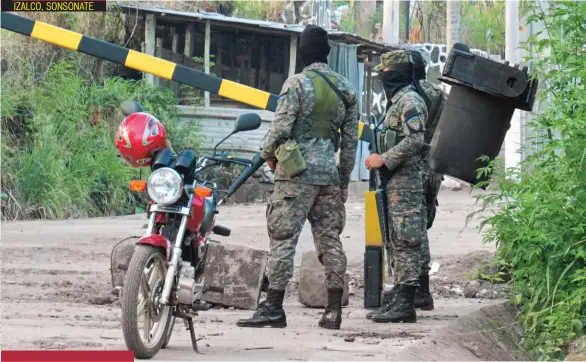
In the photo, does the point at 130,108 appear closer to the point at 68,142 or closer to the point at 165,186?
the point at 165,186

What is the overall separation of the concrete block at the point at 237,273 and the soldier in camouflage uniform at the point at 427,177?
1.19 metres

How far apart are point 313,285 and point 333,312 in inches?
52.3

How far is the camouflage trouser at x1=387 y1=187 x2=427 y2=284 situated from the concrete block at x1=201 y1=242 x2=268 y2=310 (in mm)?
981

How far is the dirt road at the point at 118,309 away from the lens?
260 inches

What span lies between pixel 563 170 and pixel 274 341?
2.02 meters

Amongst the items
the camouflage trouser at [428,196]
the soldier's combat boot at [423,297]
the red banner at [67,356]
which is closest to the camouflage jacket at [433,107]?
the camouflage trouser at [428,196]

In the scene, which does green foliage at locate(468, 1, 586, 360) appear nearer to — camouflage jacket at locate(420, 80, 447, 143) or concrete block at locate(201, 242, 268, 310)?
camouflage jacket at locate(420, 80, 447, 143)

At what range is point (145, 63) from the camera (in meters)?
11.0

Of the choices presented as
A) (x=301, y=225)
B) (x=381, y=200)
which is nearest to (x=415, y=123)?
(x=381, y=200)

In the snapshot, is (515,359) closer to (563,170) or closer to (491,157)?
(563,170)

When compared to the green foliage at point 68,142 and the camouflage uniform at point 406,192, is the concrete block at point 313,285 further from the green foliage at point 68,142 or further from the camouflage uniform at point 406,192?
the green foliage at point 68,142

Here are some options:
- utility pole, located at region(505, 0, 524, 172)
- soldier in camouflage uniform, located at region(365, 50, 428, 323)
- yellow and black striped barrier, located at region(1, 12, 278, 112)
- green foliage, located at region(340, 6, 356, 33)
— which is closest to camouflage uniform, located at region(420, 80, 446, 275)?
soldier in camouflage uniform, located at region(365, 50, 428, 323)

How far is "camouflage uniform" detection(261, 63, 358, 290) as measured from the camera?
7.74m

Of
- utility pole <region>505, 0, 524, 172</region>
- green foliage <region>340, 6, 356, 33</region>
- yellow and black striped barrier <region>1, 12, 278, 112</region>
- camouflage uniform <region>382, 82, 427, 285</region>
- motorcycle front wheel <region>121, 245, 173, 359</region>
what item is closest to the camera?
motorcycle front wheel <region>121, 245, 173, 359</region>
